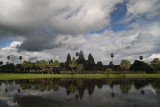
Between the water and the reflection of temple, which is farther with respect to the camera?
the reflection of temple

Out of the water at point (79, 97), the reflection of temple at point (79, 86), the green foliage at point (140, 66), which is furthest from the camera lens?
the green foliage at point (140, 66)

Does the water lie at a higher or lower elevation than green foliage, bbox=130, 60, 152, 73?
lower

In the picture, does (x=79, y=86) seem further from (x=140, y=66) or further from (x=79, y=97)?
(x=140, y=66)

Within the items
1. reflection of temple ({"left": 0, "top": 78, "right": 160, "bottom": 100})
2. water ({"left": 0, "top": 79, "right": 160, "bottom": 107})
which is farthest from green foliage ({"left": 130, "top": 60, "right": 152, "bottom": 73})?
water ({"left": 0, "top": 79, "right": 160, "bottom": 107})

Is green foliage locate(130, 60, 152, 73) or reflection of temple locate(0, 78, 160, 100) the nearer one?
reflection of temple locate(0, 78, 160, 100)

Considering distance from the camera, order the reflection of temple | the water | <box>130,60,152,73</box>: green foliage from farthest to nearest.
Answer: <box>130,60,152,73</box>: green foliage
the reflection of temple
the water

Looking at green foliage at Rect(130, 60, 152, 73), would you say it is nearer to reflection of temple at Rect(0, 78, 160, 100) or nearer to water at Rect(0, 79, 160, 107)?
reflection of temple at Rect(0, 78, 160, 100)

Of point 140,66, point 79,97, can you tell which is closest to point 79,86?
point 79,97

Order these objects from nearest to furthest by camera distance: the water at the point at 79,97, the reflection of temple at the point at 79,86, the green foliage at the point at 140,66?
the water at the point at 79,97 → the reflection of temple at the point at 79,86 → the green foliage at the point at 140,66

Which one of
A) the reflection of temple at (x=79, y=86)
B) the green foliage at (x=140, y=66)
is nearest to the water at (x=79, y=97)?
the reflection of temple at (x=79, y=86)

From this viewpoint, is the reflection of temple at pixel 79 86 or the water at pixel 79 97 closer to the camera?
the water at pixel 79 97

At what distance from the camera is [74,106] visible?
26.0 meters

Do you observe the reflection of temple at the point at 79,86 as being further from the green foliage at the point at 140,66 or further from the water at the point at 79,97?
the green foliage at the point at 140,66

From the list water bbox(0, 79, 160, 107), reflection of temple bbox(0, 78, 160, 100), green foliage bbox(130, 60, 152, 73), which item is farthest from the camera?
Answer: green foliage bbox(130, 60, 152, 73)
